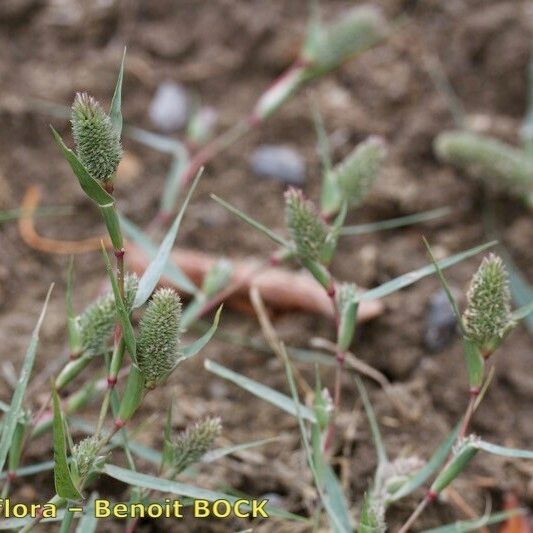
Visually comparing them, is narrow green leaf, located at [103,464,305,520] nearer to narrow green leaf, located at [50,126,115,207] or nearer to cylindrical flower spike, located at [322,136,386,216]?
narrow green leaf, located at [50,126,115,207]

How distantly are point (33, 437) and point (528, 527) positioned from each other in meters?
0.80

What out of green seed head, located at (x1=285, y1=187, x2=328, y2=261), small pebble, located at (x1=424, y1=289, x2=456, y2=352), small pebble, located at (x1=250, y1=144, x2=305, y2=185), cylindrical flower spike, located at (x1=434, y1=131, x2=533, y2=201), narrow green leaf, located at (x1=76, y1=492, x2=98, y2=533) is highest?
small pebble, located at (x1=250, y1=144, x2=305, y2=185)

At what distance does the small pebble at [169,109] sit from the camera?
2.20m

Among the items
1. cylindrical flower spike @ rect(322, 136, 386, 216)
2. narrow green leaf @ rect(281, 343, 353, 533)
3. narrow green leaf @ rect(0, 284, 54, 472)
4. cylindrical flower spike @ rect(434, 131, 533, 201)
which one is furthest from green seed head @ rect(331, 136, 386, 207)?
narrow green leaf @ rect(0, 284, 54, 472)

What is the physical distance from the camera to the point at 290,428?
1.63 m

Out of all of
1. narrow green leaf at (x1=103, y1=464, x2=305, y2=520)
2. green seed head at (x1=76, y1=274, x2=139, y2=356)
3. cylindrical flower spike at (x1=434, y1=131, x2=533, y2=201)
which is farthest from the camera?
cylindrical flower spike at (x1=434, y1=131, x2=533, y2=201)

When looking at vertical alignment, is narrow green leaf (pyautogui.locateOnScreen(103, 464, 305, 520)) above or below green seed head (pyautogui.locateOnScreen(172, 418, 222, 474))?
below

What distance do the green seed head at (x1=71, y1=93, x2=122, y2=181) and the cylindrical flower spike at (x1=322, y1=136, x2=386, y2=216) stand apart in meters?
0.59

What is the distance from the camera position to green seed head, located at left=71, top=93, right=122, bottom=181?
40.4 inches

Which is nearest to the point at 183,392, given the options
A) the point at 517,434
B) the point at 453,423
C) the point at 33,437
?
the point at 33,437

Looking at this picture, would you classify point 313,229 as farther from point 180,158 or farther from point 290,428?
point 180,158

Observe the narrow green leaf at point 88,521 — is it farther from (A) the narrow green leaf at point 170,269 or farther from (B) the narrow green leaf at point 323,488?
(A) the narrow green leaf at point 170,269

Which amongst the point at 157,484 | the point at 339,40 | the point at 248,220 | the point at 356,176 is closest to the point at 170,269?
the point at 356,176

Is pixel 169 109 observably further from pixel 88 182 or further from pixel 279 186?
pixel 88 182
